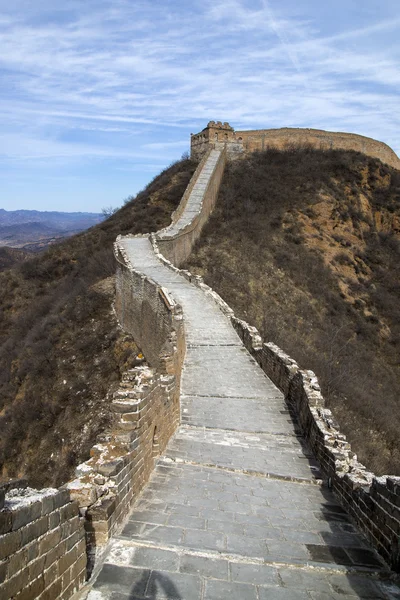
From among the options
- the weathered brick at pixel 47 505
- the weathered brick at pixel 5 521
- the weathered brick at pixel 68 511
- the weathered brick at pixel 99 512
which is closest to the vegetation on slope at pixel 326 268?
the weathered brick at pixel 99 512

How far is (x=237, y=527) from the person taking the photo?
4754 mm

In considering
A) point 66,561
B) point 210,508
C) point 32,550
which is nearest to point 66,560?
point 66,561

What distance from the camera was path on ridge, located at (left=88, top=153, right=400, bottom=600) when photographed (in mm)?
3570

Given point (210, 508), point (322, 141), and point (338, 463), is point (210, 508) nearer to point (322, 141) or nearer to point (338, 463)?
point (338, 463)

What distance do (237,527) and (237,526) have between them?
3cm

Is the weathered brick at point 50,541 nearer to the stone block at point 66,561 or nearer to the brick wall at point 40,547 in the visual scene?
the brick wall at point 40,547

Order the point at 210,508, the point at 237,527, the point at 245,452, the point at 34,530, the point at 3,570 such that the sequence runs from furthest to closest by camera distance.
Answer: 1. the point at 245,452
2. the point at 210,508
3. the point at 237,527
4. the point at 34,530
5. the point at 3,570

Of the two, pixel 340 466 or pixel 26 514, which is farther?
pixel 340 466

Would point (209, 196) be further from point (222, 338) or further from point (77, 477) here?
point (77, 477)

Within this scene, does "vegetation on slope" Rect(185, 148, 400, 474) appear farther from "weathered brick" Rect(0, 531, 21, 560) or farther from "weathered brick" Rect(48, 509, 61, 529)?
"weathered brick" Rect(0, 531, 21, 560)

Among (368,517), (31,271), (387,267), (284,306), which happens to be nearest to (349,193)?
(387,267)

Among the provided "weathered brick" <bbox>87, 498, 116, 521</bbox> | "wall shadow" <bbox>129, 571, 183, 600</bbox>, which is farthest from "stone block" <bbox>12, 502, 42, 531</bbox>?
"weathered brick" <bbox>87, 498, 116, 521</bbox>

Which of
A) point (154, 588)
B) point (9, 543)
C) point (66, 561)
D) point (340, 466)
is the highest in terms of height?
point (9, 543)

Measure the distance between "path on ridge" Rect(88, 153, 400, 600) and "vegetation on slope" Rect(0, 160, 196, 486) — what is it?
228 inches
